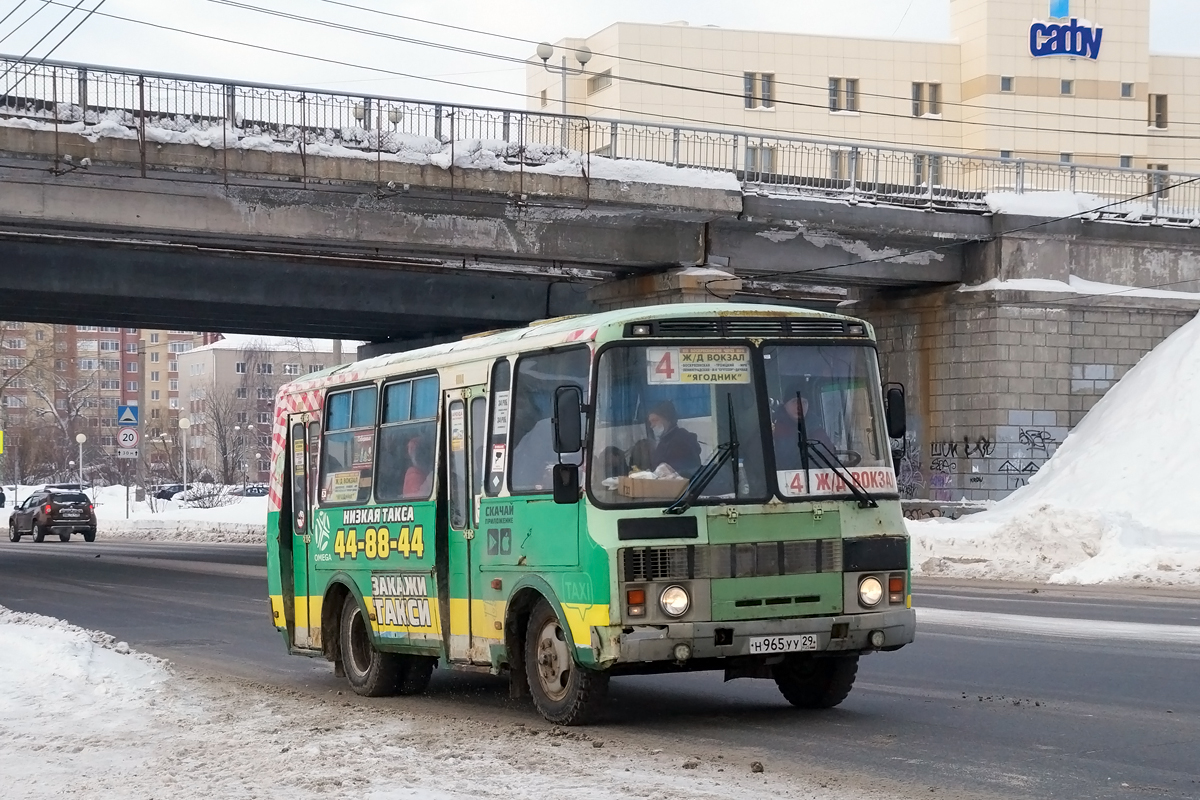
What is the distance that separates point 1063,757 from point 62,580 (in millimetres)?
23986

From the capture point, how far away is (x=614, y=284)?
1401 inches

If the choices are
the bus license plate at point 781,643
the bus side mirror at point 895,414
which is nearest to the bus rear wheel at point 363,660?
the bus license plate at point 781,643

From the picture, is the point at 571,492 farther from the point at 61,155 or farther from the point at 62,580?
the point at 62,580

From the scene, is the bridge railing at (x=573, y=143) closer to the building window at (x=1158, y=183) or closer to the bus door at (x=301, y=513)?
the building window at (x=1158, y=183)

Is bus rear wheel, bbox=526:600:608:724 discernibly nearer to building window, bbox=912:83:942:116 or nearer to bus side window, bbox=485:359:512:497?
bus side window, bbox=485:359:512:497

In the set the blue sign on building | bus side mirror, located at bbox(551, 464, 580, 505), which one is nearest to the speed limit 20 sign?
bus side mirror, located at bbox(551, 464, 580, 505)

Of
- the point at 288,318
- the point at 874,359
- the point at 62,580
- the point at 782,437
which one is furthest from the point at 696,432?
the point at 288,318

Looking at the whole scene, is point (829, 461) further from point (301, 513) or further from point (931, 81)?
point (931, 81)

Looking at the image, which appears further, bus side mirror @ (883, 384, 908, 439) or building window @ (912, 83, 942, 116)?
building window @ (912, 83, 942, 116)

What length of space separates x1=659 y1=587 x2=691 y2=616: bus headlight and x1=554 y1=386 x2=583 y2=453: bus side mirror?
3.26 feet

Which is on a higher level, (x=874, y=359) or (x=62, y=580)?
(x=874, y=359)

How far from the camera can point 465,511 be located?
10.9 m

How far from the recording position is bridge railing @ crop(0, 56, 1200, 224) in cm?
2702

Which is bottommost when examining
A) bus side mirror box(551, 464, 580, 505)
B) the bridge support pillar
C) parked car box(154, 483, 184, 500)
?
parked car box(154, 483, 184, 500)
